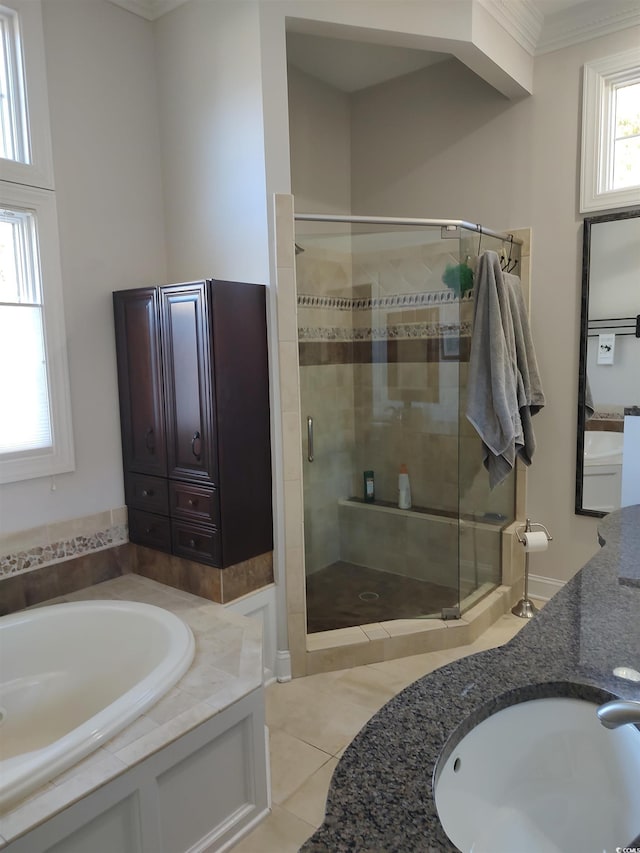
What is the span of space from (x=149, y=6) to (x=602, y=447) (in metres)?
3.06

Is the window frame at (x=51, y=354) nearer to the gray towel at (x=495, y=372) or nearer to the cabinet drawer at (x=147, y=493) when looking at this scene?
the cabinet drawer at (x=147, y=493)

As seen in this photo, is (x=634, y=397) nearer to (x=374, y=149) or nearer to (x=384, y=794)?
(x=374, y=149)

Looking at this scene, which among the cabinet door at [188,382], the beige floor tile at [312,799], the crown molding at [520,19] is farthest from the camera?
the crown molding at [520,19]

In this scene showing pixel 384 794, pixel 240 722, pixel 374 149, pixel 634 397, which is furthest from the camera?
pixel 374 149

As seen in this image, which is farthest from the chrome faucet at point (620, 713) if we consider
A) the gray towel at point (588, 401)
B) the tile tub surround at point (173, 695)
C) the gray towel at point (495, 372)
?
the gray towel at point (588, 401)

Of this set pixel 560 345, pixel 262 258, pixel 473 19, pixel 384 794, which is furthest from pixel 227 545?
pixel 473 19

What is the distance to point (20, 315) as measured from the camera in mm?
2396

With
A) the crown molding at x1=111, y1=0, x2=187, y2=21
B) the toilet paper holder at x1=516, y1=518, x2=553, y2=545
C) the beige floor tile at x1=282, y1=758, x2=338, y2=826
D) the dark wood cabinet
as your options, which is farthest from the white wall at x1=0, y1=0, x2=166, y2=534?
the toilet paper holder at x1=516, y1=518, x2=553, y2=545

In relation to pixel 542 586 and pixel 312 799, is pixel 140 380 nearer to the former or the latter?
pixel 312 799

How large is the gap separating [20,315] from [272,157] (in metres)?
1.22

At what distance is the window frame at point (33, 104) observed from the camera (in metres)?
2.33

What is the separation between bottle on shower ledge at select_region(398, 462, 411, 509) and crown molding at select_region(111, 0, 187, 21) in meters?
2.51

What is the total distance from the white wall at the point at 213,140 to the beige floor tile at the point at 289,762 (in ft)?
6.04

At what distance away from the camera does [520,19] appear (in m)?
2.85
